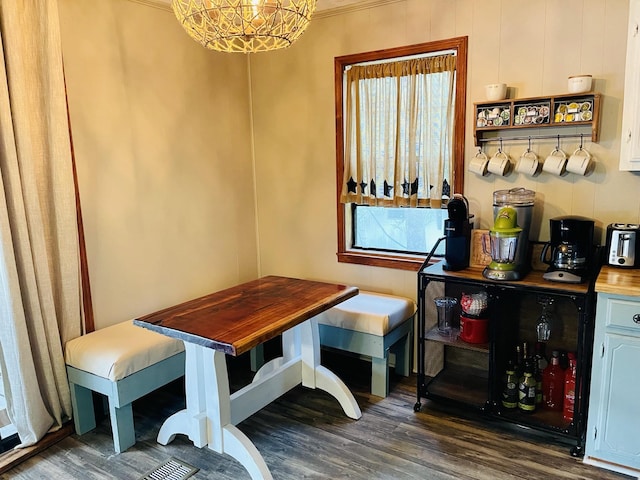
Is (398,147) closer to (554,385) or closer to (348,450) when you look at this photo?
(554,385)

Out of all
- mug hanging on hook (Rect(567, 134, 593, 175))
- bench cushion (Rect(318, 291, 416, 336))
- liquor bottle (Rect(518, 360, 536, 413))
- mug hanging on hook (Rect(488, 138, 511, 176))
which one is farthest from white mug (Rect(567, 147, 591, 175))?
bench cushion (Rect(318, 291, 416, 336))

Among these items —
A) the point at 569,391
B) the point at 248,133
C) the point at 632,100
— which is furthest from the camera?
the point at 248,133

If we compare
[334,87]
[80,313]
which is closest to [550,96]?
[334,87]

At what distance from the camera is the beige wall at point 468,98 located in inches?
101

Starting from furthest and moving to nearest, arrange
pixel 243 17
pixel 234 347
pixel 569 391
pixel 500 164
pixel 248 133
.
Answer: pixel 248 133 < pixel 500 164 < pixel 569 391 < pixel 234 347 < pixel 243 17

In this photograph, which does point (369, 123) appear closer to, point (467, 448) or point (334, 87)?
point (334, 87)

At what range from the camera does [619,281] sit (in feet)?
7.27

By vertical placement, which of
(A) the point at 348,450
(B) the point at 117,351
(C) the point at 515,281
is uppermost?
(C) the point at 515,281

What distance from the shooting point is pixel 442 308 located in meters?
2.97

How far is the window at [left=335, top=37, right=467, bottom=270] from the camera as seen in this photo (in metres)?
3.02

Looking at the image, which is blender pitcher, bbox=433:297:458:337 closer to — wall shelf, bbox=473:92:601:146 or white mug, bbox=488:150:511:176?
white mug, bbox=488:150:511:176

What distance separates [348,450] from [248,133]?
7.98 ft

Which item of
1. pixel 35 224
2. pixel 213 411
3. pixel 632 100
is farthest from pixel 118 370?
pixel 632 100

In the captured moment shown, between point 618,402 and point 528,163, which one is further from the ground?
point 528,163
